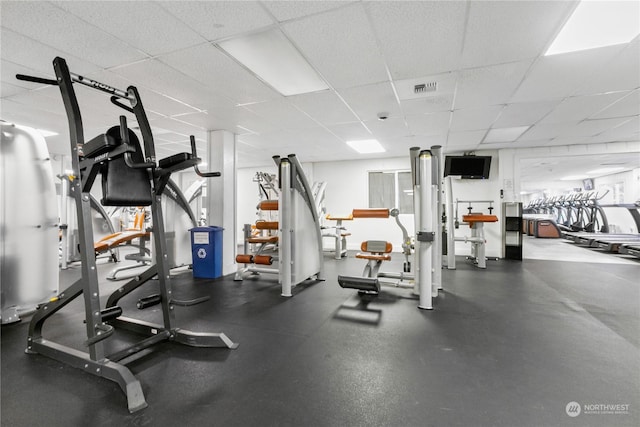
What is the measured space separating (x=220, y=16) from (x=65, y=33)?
1.34m

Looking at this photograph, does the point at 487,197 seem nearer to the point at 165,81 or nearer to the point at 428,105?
the point at 428,105

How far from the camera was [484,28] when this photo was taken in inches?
87.6

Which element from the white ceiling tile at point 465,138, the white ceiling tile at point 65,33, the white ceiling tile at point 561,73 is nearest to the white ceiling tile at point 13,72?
the white ceiling tile at point 65,33

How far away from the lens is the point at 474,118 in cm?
447

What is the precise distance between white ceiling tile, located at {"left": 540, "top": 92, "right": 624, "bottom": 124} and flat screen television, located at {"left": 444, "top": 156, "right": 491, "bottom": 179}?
1.97 metres

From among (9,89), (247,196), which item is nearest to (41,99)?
(9,89)

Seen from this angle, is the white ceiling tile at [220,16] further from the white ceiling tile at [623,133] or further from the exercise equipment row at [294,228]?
the white ceiling tile at [623,133]

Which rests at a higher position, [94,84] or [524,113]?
[524,113]

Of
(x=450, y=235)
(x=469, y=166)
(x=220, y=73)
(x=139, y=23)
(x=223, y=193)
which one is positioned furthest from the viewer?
(x=469, y=166)

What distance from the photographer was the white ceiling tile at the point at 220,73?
2.61 meters

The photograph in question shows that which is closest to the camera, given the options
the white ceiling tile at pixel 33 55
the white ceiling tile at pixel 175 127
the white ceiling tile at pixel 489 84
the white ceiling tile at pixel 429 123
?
the white ceiling tile at pixel 33 55

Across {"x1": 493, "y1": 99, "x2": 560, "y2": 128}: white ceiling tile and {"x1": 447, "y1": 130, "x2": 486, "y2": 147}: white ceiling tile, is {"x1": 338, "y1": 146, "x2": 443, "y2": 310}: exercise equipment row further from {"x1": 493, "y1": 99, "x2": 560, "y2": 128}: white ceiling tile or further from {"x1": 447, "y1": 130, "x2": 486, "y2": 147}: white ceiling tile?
{"x1": 447, "y1": 130, "x2": 486, "y2": 147}: white ceiling tile

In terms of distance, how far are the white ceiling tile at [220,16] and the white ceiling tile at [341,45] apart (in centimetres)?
27

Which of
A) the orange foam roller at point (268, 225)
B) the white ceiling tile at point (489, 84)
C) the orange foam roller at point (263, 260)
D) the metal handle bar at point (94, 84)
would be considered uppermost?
the white ceiling tile at point (489, 84)
